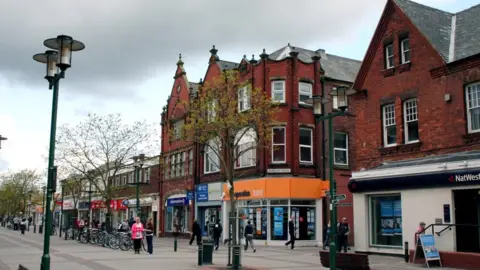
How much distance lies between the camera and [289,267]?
18.9 metres

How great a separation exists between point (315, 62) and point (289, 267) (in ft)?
59.4

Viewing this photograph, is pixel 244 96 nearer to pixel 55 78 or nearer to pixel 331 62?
pixel 331 62

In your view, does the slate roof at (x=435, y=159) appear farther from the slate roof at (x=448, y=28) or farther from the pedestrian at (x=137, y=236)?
the pedestrian at (x=137, y=236)

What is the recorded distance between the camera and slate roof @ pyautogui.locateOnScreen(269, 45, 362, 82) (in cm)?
3594

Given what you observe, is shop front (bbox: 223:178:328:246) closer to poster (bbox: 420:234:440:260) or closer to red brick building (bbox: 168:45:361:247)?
red brick building (bbox: 168:45:361:247)

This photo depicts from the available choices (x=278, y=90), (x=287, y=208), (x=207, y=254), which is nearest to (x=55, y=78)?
(x=207, y=254)

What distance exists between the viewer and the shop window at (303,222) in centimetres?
3253

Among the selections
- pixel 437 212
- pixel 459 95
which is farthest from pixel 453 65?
pixel 437 212

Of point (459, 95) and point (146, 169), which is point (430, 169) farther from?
point (146, 169)

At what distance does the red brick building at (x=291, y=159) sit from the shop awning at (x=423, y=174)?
329 inches

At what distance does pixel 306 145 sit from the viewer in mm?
33656

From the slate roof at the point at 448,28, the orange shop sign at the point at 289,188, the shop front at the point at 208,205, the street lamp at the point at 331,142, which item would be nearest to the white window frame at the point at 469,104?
the slate roof at the point at 448,28

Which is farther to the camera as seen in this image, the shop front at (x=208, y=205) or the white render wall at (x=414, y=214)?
the shop front at (x=208, y=205)

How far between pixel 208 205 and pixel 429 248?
2150 cm
